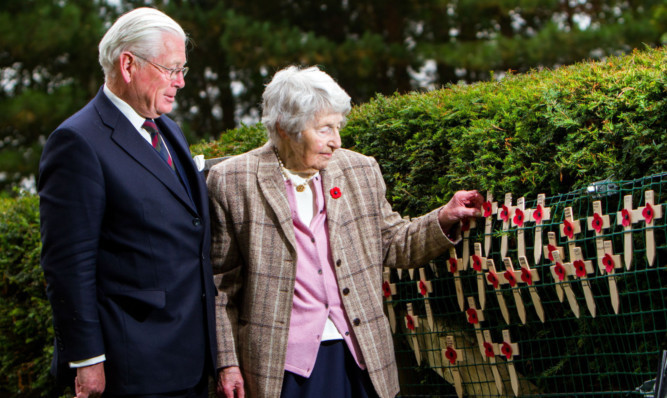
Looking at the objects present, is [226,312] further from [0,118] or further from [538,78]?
[0,118]

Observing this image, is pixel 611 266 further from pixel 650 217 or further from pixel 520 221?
pixel 520 221

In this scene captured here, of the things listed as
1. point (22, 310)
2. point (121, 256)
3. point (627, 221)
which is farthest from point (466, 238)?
point (22, 310)

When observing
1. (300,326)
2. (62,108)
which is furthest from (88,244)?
(62,108)

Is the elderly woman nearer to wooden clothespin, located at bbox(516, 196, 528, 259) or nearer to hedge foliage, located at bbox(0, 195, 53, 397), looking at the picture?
wooden clothespin, located at bbox(516, 196, 528, 259)

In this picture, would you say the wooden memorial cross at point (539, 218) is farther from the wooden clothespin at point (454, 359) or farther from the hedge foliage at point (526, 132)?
the wooden clothespin at point (454, 359)

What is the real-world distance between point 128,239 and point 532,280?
167 cm

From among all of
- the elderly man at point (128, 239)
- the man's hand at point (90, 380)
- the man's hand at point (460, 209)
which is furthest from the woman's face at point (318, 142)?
the man's hand at point (90, 380)

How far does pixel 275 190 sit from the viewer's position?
304 centimetres

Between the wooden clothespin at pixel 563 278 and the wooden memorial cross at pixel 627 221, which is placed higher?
the wooden memorial cross at pixel 627 221

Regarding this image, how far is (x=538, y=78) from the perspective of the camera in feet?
11.8

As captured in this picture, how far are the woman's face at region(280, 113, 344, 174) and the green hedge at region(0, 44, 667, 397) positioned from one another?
759mm

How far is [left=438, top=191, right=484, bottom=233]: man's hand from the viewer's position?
3.22 m

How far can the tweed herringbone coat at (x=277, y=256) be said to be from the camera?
9.64 ft

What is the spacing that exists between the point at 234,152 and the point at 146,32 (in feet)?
8.04
